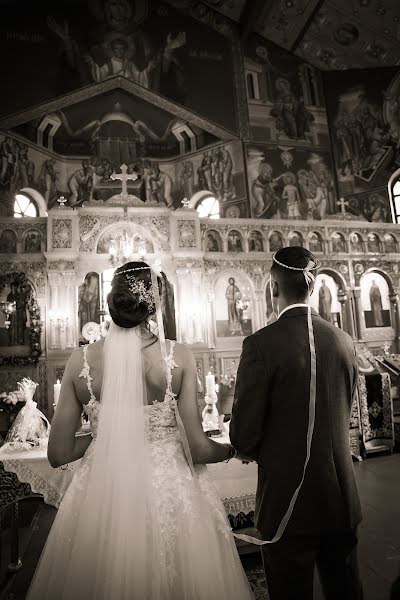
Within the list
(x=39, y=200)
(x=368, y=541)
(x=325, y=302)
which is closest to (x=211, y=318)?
(x=325, y=302)

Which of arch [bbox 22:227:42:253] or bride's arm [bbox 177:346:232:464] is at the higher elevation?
arch [bbox 22:227:42:253]

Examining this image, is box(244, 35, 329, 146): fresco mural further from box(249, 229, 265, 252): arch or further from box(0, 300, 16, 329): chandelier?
box(0, 300, 16, 329): chandelier

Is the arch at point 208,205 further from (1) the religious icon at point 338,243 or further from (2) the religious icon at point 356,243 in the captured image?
(2) the religious icon at point 356,243

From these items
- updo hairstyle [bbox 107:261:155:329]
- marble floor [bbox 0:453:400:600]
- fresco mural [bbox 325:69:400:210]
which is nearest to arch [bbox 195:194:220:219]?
fresco mural [bbox 325:69:400:210]

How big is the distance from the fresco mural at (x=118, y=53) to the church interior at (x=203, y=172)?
54 millimetres

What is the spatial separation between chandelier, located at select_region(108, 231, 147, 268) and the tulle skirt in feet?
22.3

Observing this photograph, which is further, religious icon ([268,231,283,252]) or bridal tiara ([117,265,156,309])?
religious icon ([268,231,283,252])

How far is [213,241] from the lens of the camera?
1005cm

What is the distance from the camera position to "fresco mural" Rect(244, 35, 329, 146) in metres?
14.3

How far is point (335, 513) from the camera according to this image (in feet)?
5.79

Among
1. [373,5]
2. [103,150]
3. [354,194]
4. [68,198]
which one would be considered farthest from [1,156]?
[373,5]

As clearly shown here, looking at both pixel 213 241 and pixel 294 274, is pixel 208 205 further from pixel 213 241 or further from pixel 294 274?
pixel 294 274

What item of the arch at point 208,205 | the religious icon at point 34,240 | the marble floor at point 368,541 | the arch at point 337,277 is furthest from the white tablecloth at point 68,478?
the arch at point 208,205

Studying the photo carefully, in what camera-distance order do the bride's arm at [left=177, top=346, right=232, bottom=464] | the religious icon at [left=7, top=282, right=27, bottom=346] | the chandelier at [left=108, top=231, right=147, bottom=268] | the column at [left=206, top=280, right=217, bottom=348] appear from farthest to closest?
the column at [left=206, top=280, right=217, bottom=348], the religious icon at [left=7, top=282, right=27, bottom=346], the chandelier at [left=108, top=231, right=147, bottom=268], the bride's arm at [left=177, top=346, right=232, bottom=464]
